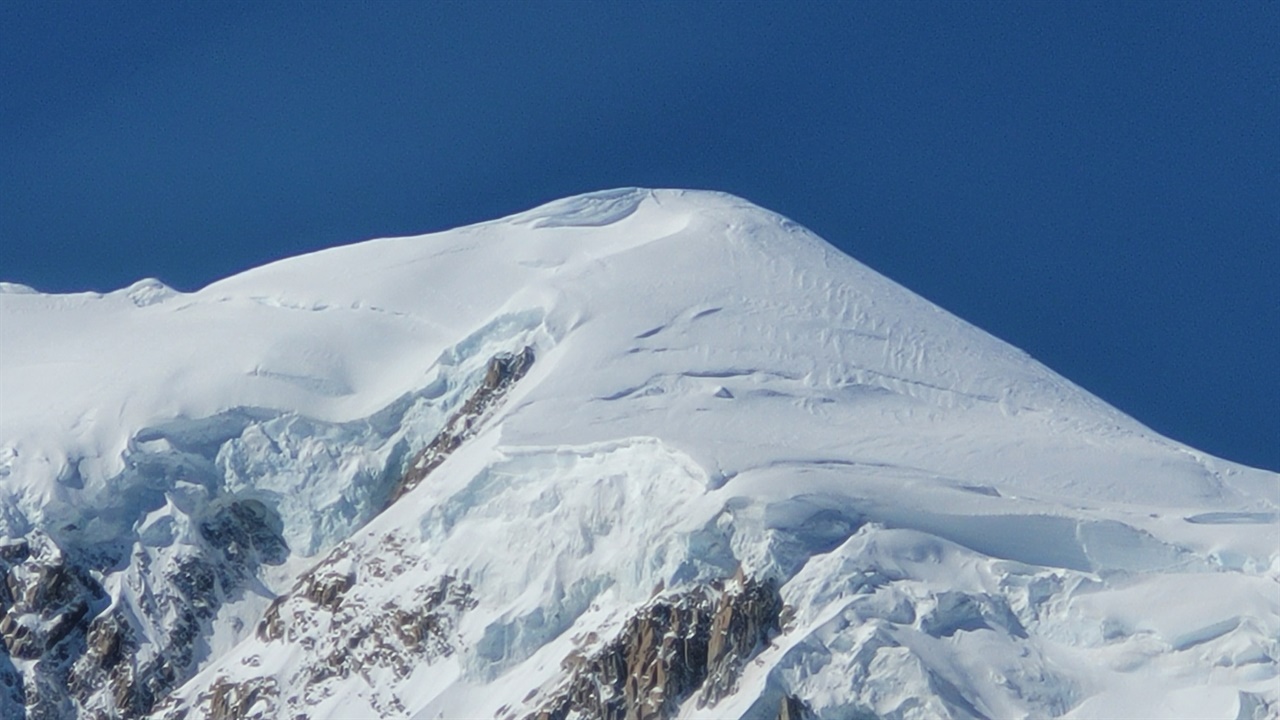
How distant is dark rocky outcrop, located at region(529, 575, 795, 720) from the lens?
92812 millimetres

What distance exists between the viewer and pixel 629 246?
12131cm

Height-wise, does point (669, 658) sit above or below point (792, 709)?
above

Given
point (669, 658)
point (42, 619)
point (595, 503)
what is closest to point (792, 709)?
point (669, 658)

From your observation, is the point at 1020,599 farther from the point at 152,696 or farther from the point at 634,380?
the point at 152,696

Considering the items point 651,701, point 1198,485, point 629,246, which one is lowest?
point 651,701

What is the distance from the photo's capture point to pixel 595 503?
3959 inches

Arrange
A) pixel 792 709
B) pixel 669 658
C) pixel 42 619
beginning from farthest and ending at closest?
pixel 42 619 → pixel 669 658 → pixel 792 709

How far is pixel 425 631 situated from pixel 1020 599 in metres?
16.2

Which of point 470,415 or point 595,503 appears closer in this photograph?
point 595,503

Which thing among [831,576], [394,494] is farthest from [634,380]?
[831,576]

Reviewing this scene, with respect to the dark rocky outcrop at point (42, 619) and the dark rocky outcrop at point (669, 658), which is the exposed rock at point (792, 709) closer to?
the dark rocky outcrop at point (669, 658)

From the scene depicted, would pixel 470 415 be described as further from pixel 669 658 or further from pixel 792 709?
pixel 792 709

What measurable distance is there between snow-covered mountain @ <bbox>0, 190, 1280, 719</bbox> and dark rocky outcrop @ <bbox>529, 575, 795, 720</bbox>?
0.31ft

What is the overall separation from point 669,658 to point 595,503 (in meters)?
8.54
